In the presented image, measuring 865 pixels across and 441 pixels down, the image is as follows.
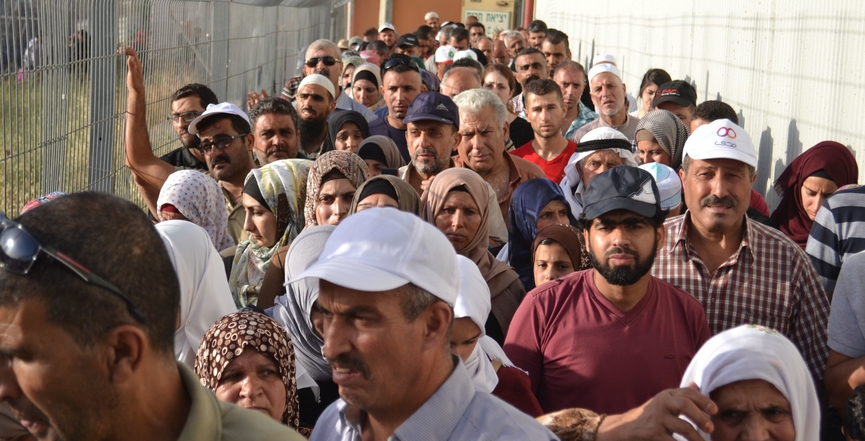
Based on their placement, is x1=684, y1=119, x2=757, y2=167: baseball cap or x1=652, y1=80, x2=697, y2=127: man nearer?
x1=684, y1=119, x2=757, y2=167: baseball cap

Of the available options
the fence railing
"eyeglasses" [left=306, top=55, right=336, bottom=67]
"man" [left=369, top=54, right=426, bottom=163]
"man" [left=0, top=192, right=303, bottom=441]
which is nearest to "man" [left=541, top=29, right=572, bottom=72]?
"eyeglasses" [left=306, top=55, right=336, bottom=67]

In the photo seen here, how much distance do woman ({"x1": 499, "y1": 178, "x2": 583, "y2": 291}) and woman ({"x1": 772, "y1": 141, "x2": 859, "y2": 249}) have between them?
142cm

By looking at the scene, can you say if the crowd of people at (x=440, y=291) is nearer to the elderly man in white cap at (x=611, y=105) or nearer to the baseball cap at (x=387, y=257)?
the baseball cap at (x=387, y=257)

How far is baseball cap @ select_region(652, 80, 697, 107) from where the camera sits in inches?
329

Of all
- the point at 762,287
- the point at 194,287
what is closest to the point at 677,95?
the point at 762,287

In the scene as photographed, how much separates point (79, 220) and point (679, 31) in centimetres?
1046

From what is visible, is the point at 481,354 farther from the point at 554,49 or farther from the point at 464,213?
the point at 554,49

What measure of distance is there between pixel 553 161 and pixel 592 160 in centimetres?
102

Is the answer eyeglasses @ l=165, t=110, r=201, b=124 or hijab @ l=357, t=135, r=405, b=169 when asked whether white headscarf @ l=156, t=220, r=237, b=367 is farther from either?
eyeglasses @ l=165, t=110, r=201, b=124

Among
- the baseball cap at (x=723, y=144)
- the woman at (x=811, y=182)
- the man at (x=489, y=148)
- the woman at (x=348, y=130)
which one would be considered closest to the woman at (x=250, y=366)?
the baseball cap at (x=723, y=144)

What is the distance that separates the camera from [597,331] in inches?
149

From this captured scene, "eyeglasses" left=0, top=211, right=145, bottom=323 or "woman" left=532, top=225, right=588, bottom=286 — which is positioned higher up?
"eyeglasses" left=0, top=211, right=145, bottom=323

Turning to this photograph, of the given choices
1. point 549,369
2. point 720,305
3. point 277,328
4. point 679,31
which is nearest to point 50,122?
point 277,328

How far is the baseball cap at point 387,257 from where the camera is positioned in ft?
7.33
